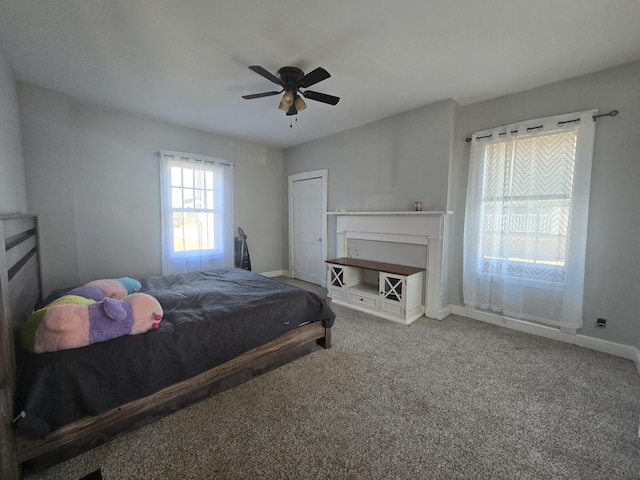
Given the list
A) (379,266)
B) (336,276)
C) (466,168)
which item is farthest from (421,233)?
(336,276)

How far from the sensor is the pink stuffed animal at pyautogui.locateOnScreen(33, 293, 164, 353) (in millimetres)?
1353

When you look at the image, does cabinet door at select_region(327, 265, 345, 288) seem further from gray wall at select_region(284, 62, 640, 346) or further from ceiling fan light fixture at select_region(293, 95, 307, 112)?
ceiling fan light fixture at select_region(293, 95, 307, 112)

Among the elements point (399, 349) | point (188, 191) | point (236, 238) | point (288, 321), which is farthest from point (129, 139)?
point (399, 349)

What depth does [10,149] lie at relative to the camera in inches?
89.4

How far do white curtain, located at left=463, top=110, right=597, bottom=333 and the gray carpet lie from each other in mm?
642

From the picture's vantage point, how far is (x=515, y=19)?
72.7 inches

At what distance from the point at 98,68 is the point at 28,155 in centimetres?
129

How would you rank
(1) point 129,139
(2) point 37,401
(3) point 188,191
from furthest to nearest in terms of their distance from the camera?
(3) point 188,191 → (1) point 129,139 → (2) point 37,401

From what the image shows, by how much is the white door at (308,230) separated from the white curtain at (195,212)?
1257 millimetres

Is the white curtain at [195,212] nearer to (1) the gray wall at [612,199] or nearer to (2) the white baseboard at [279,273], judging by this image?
(2) the white baseboard at [279,273]

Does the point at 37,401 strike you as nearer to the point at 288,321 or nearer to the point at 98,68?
the point at 288,321

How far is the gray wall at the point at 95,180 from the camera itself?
288 cm

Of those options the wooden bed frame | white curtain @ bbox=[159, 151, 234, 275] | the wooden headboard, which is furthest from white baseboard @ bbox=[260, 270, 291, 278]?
the wooden headboard

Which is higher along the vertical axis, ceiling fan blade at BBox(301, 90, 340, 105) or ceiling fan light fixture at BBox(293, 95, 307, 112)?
ceiling fan blade at BBox(301, 90, 340, 105)
